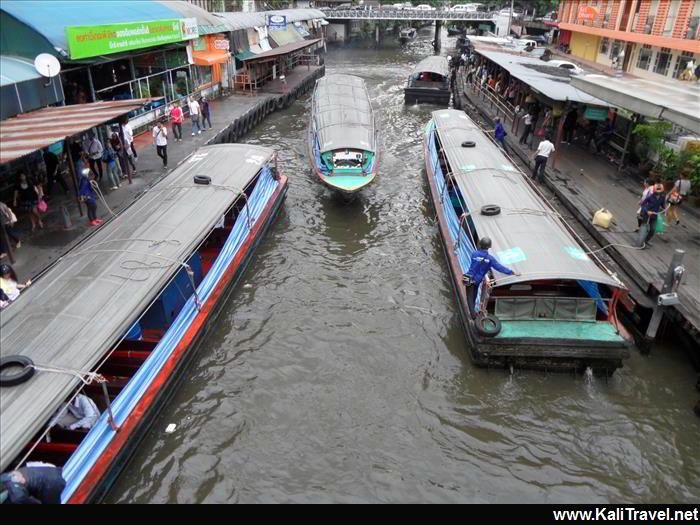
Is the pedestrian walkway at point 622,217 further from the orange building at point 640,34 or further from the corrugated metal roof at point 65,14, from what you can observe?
the corrugated metal roof at point 65,14

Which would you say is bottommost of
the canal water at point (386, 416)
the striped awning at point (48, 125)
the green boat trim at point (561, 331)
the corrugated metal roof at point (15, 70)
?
the canal water at point (386, 416)

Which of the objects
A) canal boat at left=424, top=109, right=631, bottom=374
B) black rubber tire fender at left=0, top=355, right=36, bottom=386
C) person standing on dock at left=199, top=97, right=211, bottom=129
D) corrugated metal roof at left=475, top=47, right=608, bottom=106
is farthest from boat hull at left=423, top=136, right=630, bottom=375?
person standing on dock at left=199, top=97, right=211, bottom=129

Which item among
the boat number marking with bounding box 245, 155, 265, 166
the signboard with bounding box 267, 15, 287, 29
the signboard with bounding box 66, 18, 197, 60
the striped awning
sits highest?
the signboard with bounding box 267, 15, 287, 29

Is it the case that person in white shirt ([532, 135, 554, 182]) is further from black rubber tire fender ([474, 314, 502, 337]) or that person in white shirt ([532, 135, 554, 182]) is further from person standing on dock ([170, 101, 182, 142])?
person standing on dock ([170, 101, 182, 142])

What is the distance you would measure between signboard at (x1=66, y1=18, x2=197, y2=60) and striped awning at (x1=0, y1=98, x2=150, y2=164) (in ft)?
11.4

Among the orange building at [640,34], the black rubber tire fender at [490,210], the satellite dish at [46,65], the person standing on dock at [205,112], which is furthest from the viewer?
the orange building at [640,34]

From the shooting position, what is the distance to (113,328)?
7.79 m

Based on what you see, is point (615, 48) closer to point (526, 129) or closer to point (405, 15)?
point (526, 129)

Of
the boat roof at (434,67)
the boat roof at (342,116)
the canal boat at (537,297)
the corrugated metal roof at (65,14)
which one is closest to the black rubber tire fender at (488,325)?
the canal boat at (537,297)

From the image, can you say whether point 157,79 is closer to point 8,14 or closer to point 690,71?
point 8,14

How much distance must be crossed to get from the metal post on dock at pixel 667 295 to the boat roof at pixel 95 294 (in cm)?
974

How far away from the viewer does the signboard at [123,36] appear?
1769cm

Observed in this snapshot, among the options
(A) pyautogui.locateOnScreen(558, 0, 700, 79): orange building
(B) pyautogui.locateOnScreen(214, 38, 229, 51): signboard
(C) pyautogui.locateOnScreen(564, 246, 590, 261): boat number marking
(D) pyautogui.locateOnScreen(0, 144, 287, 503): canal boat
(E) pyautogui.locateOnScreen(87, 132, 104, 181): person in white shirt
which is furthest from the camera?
(B) pyautogui.locateOnScreen(214, 38, 229, 51): signboard

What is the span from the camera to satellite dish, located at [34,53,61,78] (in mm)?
15664
